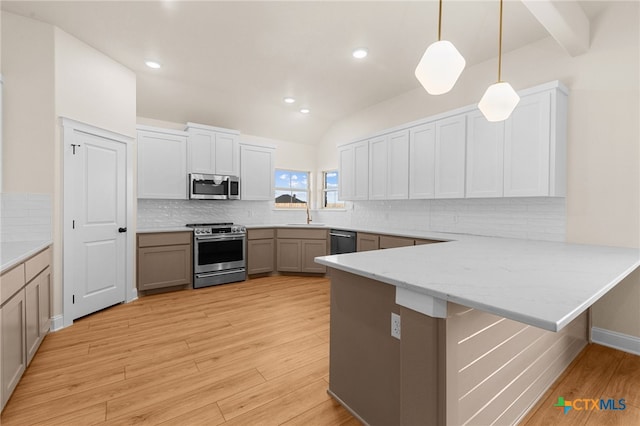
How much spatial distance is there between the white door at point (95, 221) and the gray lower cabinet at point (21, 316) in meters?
0.47

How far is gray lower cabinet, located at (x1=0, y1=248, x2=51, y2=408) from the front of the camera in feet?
5.60

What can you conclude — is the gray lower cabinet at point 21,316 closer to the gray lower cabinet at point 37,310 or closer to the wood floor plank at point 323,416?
the gray lower cabinet at point 37,310

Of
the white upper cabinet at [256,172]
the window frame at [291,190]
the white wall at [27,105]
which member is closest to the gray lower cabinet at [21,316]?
the white wall at [27,105]

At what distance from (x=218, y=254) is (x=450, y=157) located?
3511 mm

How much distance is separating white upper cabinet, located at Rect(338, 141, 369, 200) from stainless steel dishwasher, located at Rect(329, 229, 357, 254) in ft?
2.12

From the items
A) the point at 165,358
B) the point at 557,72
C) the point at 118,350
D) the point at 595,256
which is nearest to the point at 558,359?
the point at 595,256

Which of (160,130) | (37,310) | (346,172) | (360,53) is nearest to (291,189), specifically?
(346,172)

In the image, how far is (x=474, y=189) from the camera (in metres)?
3.32

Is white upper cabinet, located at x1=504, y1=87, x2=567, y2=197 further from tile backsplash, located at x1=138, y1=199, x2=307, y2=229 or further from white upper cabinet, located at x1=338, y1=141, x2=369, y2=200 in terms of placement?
tile backsplash, located at x1=138, y1=199, x2=307, y2=229

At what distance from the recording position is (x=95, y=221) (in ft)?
10.7

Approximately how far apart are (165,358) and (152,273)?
6.43 ft

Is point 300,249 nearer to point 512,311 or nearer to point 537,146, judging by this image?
point 537,146

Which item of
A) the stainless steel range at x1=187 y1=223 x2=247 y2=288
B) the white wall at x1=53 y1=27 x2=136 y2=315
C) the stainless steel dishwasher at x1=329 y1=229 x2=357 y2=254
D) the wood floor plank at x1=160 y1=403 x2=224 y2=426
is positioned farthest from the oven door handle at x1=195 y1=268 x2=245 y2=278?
the wood floor plank at x1=160 y1=403 x2=224 y2=426

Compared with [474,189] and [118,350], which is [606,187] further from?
[118,350]
